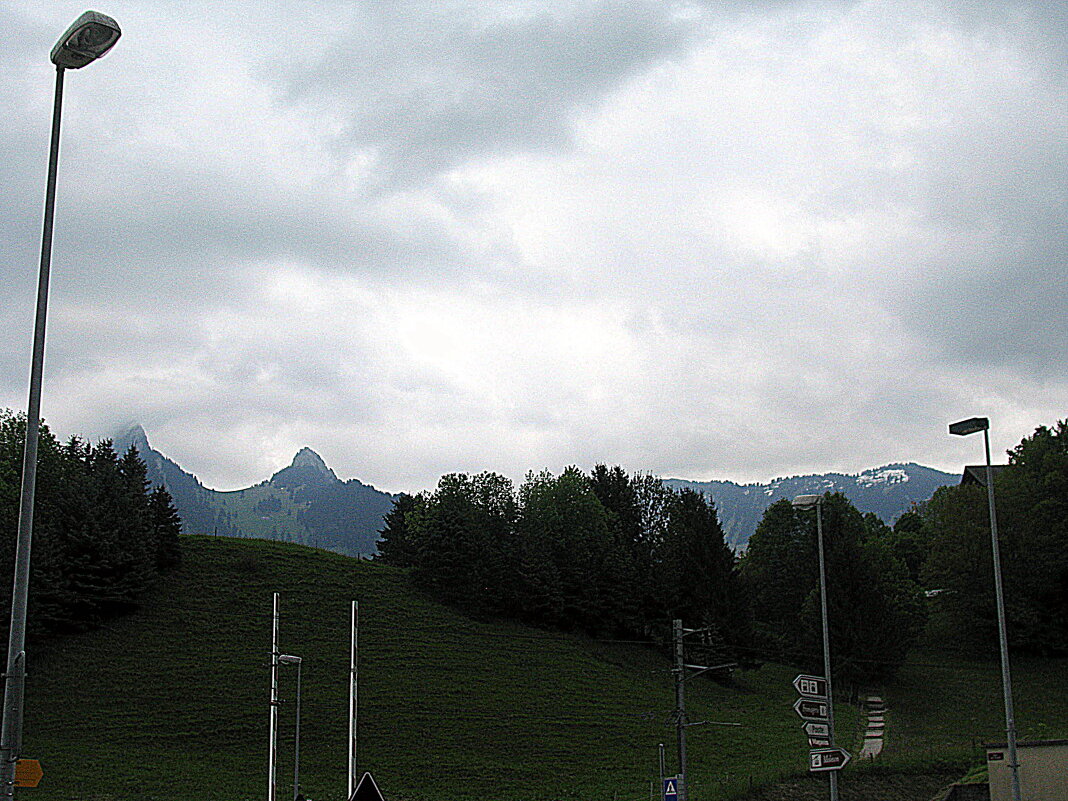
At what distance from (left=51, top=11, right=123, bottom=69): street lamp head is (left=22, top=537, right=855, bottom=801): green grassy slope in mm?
38649

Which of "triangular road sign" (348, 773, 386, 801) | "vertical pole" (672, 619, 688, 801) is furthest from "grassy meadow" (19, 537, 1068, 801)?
"triangular road sign" (348, 773, 386, 801)

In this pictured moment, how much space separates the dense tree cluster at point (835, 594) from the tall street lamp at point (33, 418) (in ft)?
220

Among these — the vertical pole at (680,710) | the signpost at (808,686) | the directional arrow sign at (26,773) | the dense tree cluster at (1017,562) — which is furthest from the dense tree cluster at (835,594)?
the directional arrow sign at (26,773)

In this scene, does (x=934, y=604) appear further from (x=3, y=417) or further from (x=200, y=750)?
(x=3, y=417)

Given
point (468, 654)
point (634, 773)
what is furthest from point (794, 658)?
point (634, 773)

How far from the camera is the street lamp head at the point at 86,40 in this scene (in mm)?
11828

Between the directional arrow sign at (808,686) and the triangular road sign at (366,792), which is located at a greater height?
the triangular road sign at (366,792)

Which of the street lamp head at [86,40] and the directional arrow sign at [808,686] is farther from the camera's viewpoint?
the directional arrow sign at [808,686]

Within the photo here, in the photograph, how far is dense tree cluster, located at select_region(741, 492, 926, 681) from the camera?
7362 centimetres

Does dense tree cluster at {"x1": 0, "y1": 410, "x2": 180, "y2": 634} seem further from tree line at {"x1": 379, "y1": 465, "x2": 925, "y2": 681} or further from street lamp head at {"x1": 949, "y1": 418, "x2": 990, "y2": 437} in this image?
street lamp head at {"x1": 949, "y1": 418, "x2": 990, "y2": 437}

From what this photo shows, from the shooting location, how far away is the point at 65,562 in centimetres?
7319

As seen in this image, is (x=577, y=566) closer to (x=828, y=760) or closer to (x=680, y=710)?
(x=680, y=710)

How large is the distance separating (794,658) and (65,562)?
5382 centimetres

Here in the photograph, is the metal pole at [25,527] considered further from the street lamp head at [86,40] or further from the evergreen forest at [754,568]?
the evergreen forest at [754,568]
